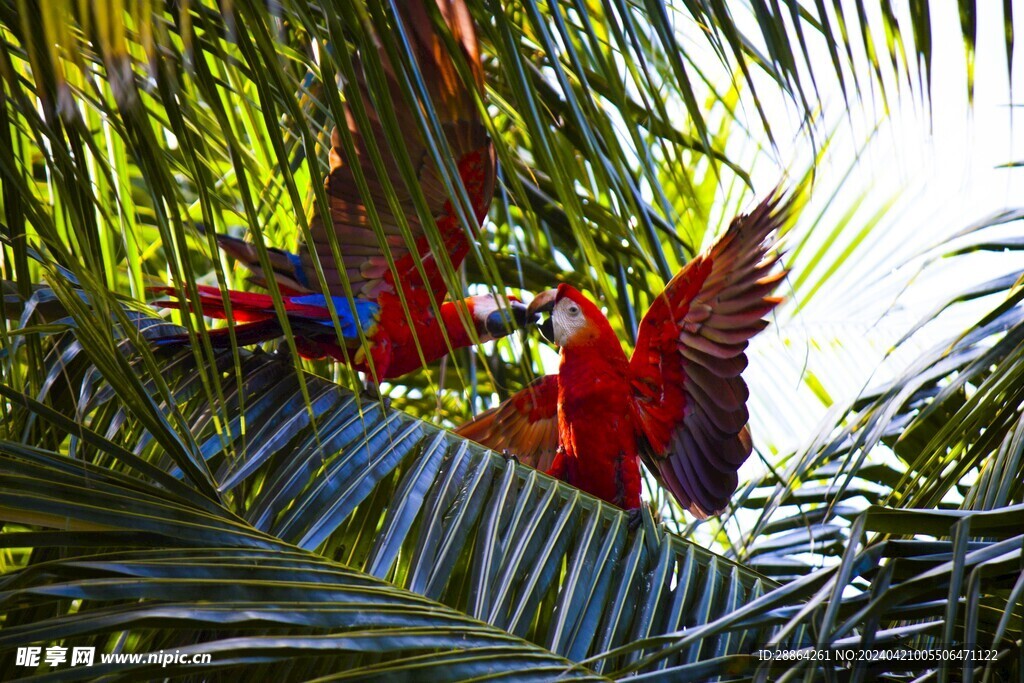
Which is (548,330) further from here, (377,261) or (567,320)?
(377,261)

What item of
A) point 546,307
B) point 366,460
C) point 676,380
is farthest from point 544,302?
point 366,460

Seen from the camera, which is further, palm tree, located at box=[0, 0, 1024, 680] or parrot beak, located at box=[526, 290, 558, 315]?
parrot beak, located at box=[526, 290, 558, 315]

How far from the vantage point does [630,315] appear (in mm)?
2004

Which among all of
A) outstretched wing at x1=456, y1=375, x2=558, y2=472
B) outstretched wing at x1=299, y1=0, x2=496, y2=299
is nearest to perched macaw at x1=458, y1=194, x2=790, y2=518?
outstretched wing at x1=456, y1=375, x2=558, y2=472

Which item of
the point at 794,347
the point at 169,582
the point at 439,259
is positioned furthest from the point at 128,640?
the point at 794,347

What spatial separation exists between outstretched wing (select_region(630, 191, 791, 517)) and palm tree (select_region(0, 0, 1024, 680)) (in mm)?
366

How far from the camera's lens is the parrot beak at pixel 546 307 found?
6.93ft

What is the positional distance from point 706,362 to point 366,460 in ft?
3.01

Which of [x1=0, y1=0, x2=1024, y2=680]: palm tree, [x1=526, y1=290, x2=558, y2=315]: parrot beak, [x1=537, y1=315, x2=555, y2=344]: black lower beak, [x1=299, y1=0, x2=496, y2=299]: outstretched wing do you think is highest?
[x1=299, y1=0, x2=496, y2=299]: outstretched wing

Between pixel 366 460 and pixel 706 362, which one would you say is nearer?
pixel 366 460

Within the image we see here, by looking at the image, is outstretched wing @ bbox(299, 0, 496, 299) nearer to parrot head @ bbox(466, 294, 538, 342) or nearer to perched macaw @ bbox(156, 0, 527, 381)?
perched macaw @ bbox(156, 0, 527, 381)

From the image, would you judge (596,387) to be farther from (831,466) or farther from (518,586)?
(518,586)

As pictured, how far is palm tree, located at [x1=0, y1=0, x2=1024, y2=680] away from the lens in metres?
0.62

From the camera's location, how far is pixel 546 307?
213 centimetres
